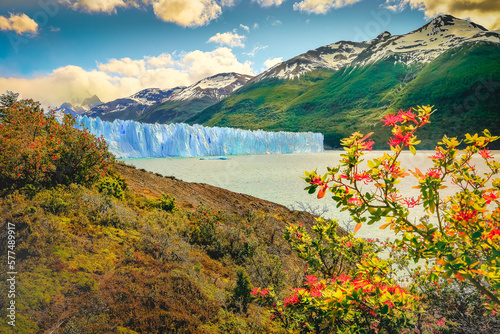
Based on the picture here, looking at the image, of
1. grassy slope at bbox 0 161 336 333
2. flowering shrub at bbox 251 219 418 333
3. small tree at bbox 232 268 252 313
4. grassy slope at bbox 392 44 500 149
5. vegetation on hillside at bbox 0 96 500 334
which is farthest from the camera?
grassy slope at bbox 392 44 500 149

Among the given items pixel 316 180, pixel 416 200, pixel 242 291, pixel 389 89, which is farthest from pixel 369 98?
pixel 316 180

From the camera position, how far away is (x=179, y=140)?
52.8 m

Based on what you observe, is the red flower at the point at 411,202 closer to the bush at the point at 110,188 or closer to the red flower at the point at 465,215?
the red flower at the point at 465,215

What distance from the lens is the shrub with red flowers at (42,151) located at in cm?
596

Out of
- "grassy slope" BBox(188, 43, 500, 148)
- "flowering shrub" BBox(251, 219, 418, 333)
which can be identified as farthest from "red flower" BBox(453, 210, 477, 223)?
"grassy slope" BBox(188, 43, 500, 148)

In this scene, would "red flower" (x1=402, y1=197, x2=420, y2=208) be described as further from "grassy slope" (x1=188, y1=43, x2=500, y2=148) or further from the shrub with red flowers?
"grassy slope" (x1=188, y1=43, x2=500, y2=148)

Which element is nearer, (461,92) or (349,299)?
(349,299)

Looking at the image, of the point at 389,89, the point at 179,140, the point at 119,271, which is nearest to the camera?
the point at 119,271

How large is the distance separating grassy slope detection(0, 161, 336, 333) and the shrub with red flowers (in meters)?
0.67

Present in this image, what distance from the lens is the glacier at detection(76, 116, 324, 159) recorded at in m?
47.5

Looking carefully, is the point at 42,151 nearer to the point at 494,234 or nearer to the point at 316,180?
the point at 316,180

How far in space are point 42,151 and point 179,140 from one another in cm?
4773

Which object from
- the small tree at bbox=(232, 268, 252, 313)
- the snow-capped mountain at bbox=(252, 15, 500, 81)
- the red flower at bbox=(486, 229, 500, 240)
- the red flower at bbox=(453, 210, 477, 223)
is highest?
the snow-capped mountain at bbox=(252, 15, 500, 81)

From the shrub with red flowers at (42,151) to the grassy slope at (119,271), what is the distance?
671 mm
